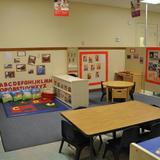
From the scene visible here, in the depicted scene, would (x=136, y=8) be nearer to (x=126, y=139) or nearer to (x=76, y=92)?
(x=76, y=92)

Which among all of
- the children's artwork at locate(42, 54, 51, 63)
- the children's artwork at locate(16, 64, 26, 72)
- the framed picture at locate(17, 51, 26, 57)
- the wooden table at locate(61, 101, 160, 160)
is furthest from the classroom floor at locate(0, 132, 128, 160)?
the children's artwork at locate(42, 54, 51, 63)

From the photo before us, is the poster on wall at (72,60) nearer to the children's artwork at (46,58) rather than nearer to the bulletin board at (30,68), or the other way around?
the bulletin board at (30,68)

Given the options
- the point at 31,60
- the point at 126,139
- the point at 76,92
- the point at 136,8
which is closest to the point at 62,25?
the point at 31,60

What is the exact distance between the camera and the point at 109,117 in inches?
118

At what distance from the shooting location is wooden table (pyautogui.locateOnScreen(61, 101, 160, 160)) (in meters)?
2.62

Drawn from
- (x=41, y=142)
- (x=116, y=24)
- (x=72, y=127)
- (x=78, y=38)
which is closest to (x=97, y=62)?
(x=78, y=38)

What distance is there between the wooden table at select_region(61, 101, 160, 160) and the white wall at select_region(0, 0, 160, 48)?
4.02 meters

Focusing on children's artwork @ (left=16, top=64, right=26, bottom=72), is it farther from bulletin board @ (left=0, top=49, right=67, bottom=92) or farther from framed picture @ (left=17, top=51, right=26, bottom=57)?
framed picture @ (left=17, top=51, right=26, bottom=57)

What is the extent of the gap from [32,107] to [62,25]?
2928 mm

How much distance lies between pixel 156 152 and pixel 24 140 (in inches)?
107

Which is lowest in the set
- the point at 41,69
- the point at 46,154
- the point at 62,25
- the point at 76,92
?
the point at 46,154

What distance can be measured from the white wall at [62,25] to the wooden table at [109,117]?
4017 millimetres

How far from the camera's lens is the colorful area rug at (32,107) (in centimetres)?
524

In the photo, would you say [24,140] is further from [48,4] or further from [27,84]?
[48,4]
